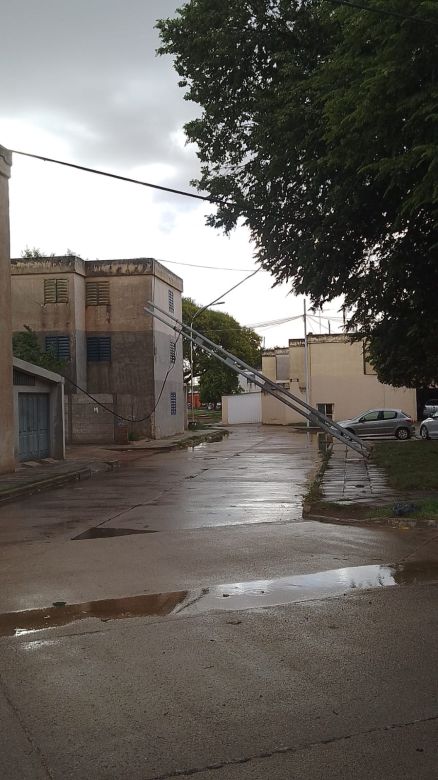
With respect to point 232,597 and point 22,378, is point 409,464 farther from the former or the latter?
point 232,597

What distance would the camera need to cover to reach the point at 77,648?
5.58 m

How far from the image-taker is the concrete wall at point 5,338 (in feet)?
63.9

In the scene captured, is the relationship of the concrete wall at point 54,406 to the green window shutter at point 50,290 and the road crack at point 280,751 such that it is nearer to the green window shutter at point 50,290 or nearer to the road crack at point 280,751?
the green window shutter at point 50,290

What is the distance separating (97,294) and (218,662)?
32538 mm

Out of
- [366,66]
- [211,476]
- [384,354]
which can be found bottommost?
[211,476]

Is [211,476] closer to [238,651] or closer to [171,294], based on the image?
[238,651]

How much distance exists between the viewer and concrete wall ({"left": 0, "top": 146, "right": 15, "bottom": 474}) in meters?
19.5

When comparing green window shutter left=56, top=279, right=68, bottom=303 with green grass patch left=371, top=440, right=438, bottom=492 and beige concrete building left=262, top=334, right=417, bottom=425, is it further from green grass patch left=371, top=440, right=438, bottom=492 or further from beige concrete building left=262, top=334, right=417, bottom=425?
beige concrete building left=262, top=334, right=417, bottom=425

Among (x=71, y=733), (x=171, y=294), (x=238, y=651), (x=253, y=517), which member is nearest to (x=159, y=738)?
(x=71, y=733)

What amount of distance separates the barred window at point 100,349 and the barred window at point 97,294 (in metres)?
1.75

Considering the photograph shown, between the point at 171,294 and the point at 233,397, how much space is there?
23.3 meters

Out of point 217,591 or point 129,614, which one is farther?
point 217,591

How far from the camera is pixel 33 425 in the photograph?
23.8m

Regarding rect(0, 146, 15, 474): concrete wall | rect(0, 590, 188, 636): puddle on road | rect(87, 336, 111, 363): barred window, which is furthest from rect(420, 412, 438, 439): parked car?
rect(0, 590, 188, 636): puddle on road
